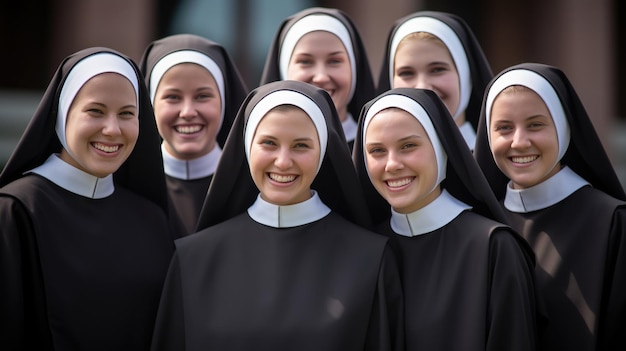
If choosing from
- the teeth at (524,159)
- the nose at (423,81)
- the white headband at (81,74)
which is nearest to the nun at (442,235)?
the teeth at (524,159)

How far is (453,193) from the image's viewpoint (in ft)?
14.7

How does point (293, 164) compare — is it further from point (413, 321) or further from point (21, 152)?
point (21, 152)

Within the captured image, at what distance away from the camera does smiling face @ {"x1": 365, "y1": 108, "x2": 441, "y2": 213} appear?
4234mm

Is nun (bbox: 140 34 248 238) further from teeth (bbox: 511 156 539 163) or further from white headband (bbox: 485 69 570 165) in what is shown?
teeth (bbox: 511 156 539 163)

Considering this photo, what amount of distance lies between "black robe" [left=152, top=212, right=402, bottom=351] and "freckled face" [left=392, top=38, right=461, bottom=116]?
1.51 meters

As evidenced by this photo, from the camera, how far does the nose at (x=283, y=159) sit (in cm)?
416

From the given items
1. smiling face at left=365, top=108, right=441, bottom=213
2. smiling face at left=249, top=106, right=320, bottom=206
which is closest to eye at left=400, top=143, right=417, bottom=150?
smiling face at left=365, top=108, right=441, bottom=213

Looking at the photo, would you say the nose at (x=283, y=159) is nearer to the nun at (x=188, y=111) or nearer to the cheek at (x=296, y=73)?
the nun at (x=188, y=111)

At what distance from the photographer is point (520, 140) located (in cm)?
450

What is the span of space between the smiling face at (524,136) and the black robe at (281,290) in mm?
903

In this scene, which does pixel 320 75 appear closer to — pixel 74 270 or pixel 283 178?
pixel 283 178

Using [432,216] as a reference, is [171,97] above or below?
above

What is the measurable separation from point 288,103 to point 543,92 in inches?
53.9

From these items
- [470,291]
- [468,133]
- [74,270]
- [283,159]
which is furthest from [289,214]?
[468,133]
